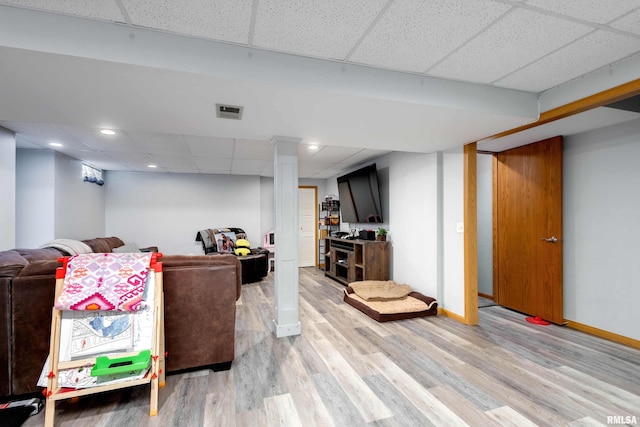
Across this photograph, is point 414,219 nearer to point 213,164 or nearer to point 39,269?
point 213,164

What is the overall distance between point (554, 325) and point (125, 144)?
238 inches

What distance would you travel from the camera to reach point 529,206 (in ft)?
12.3

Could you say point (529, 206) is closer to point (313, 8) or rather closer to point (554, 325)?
point (554, 325)

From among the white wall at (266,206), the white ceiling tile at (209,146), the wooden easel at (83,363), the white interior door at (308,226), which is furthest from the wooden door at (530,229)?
the white wall at (266,206)

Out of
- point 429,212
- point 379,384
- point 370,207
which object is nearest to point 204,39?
point 379,384

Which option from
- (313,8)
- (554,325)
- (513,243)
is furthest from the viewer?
(513,243)

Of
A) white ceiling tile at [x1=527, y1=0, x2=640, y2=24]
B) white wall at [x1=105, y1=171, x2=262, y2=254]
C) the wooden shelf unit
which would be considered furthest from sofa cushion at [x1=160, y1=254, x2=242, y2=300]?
white wall at [x1=105, y1=171, x2=262, y2=254]

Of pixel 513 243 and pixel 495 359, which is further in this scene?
pixel 513 243

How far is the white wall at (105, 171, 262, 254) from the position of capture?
6391 mm

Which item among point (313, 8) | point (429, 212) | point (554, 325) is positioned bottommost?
point (554, 325)

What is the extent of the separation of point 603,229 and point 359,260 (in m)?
3.24

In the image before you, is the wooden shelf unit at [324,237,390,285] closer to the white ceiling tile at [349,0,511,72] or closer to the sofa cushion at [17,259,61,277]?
the white ceiling tile at [349,0,511,72]

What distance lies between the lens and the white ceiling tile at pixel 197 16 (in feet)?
4.87

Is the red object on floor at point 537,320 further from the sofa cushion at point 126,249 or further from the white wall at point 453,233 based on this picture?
the sofa cushion at point 126,249
